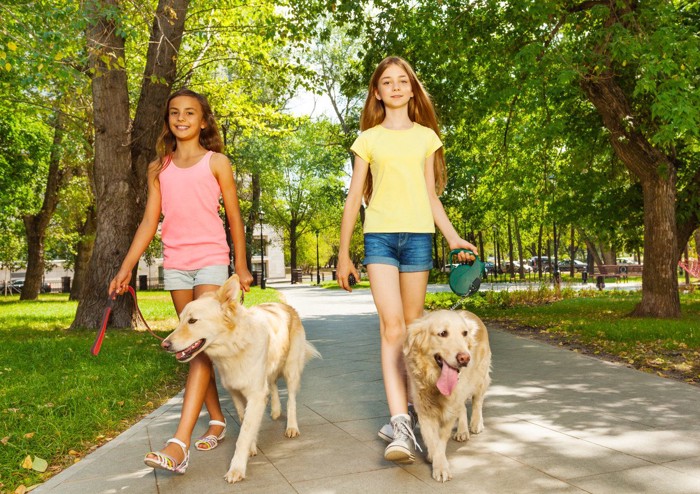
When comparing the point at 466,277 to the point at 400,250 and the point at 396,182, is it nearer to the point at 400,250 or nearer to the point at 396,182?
the point at 400,250

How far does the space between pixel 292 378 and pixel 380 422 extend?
2.92ft

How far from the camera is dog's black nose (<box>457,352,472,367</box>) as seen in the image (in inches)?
134

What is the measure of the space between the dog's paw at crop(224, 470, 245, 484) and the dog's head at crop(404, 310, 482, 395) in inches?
48.4

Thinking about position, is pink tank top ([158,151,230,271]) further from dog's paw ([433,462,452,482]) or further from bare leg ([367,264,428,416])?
dog's paw ([433,462,452,482])

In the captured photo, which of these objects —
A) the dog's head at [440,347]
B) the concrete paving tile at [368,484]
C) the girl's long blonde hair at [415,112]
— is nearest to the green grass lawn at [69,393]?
the concrete paving tile at [368,484]

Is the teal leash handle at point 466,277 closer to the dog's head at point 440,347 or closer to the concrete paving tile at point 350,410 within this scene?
the dog's head at point 440,347

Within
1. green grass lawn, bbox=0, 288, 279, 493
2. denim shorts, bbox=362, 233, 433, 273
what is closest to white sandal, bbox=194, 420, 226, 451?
green grass lawn, bbox=0, 288, 279, 493

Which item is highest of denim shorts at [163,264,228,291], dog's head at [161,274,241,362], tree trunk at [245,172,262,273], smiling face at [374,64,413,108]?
tree trunk at [245,172,262,273]

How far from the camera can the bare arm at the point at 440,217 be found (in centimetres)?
413

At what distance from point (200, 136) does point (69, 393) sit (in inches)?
131

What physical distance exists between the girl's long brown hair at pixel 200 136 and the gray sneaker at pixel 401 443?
89.7 inches

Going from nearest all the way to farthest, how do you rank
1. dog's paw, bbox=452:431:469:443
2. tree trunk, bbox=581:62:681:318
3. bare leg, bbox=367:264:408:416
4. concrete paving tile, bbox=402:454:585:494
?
concrete paving tile, bbox=402:454:585:494, bare leg, bbox=367:264:408:416, dog's paw, bbox=452:431:469:443, tree trunk, bbox=581:62:681:318

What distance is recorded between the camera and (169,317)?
1506 centimetres

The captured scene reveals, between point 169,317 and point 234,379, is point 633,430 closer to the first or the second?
point 234,379
